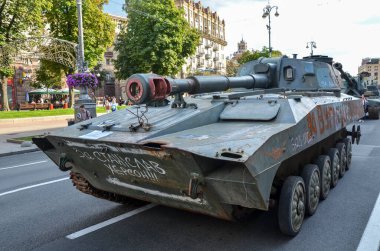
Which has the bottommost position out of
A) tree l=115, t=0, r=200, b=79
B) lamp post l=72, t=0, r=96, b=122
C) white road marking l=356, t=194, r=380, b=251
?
white road marking l=356, t=194, r=380, b=251

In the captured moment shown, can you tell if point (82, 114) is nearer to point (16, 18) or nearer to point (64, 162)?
point (64, 162)

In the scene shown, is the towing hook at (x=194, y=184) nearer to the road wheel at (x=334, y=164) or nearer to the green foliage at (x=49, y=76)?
the road wheel at (x=334, y=164)

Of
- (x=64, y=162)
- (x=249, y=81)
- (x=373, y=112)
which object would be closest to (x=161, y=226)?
(x=64, y=162)

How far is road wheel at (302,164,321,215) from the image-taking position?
5125mm

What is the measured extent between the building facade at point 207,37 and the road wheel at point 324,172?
202 feet

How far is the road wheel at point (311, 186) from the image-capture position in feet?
16.8

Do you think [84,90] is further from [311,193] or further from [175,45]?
[175,45]

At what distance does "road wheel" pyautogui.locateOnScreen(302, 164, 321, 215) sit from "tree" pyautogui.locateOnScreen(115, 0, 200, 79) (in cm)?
3116

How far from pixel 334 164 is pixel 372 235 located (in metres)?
2.06

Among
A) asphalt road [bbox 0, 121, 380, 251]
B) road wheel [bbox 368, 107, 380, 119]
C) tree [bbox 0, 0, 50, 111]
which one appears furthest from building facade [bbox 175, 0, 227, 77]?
asphalt road [bbox 0, 121, 380, 251]

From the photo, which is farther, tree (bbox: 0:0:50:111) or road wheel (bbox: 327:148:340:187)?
tree (bbox: 0:0:50:111)

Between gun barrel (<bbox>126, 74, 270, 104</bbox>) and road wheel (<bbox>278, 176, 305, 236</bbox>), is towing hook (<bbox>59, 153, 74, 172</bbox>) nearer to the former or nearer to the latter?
gun barrel (<bbox>126, 74, 270, 104</bbox>)

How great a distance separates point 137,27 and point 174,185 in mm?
34685

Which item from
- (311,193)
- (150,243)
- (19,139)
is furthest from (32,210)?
(19,139)
